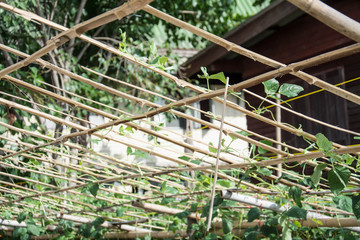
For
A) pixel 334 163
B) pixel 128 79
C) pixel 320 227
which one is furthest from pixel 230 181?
pixel 128 79

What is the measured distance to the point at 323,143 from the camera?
4.65ft

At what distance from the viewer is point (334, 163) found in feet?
5.31

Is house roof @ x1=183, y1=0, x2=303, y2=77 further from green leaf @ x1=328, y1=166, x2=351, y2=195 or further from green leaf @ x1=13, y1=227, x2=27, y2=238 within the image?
green leaf @ x1=328, y1=166, x2=351, y2=195

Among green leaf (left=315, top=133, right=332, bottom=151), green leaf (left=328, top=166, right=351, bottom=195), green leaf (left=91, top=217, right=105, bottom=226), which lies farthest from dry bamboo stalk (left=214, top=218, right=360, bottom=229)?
green leaf (left=91, top=217, right=105, bottom=226)

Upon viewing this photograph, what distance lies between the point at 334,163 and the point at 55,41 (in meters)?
0.87

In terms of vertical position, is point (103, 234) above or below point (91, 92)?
below

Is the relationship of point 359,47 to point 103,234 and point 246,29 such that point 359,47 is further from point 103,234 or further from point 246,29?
point 246,29

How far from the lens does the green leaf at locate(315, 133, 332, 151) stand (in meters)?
1.40

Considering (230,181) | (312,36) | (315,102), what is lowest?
(230,181)

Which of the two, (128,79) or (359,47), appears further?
(128,79)

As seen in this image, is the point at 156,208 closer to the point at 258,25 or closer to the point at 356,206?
the point at 356,206

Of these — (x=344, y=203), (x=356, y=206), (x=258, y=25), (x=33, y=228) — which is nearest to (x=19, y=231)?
(x=33, y=228)

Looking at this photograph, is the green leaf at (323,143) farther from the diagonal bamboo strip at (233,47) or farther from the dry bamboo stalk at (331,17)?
the dry bamboo stalk at (331,17)

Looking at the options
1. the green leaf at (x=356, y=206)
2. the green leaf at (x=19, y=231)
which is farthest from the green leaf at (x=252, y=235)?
the green leaf at (x=19, y=231)
